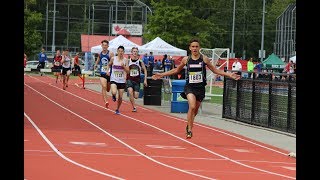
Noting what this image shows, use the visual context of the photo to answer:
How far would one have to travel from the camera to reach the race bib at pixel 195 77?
50.4 ft

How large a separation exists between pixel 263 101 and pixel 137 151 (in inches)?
310

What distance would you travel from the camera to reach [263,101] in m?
21.1

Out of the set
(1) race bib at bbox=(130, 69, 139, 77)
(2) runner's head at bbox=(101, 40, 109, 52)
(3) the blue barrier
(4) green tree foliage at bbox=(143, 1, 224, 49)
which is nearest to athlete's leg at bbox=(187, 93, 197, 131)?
(1) race bib at bbox=(130, 69, 139, 77)

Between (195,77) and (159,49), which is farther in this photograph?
(159,49)

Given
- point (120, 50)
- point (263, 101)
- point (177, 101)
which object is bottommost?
point (177, 101)

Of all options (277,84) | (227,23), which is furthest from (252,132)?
(227,23)

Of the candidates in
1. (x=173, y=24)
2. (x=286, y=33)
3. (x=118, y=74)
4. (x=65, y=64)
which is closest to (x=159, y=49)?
(x=65, y=64)

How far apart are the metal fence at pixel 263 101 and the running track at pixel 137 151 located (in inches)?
63.2

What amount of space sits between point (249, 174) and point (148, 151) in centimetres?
300

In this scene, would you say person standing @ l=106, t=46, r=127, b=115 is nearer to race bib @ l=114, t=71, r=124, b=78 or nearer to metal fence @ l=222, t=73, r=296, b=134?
race bib @ l=114, t=71, r=124, b=78

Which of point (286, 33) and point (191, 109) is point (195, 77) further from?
point (286, 33)

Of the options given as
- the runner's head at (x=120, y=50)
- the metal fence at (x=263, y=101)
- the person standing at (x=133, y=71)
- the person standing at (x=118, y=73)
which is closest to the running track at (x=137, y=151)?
the person standing at (x=118, y=73)

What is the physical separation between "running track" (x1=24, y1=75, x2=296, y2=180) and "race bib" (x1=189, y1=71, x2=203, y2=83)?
1.27 meters

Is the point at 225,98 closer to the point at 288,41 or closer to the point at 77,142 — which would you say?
the point at 77,142
